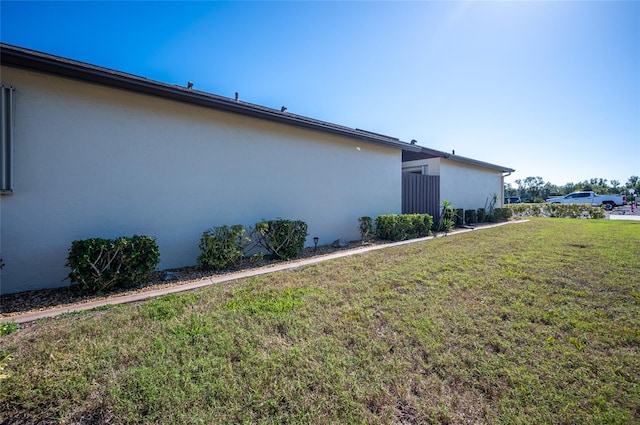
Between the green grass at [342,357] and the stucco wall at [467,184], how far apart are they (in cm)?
876

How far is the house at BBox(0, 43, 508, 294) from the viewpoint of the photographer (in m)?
3.87

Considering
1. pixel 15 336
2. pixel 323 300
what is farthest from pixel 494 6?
pixel 15 336

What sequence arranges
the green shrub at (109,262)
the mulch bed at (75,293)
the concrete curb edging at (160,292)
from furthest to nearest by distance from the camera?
the green shrub at (109,262)
the mulch bed at (75,293)
the concrete curb edging at (160,292)

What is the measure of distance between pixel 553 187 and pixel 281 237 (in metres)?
76.1

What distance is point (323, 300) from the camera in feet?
11.3

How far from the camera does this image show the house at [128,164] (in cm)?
387

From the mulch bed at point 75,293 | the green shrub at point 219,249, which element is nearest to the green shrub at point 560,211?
the green shrub at point 219,249

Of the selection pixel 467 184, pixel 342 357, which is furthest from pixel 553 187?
pixel 342 357

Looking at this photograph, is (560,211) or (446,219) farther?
(560,211)

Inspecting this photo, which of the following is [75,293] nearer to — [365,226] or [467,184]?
[365,226]

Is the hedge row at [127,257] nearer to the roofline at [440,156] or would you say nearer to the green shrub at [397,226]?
the green shrub at [397,226]

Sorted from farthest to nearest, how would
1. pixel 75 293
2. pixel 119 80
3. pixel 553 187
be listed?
pixel 553 187
pixel 119 80
pixel 75 293

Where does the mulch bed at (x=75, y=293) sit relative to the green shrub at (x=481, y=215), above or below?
below

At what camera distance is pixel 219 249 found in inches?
196
